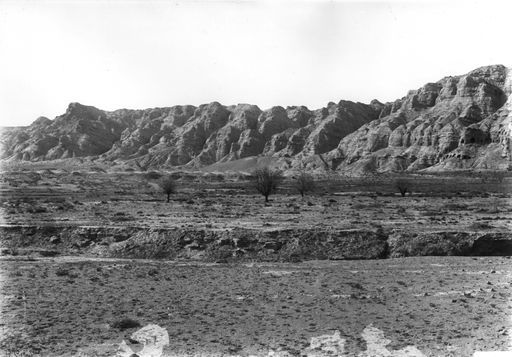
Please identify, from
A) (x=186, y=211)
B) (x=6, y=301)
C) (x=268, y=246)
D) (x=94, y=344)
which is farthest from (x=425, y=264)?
(x=186, y=211)

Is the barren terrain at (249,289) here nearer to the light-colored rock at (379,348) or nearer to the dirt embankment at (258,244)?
the dirt embankment at (258,244)

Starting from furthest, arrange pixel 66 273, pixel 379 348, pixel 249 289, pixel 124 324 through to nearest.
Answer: pixel 66 273, pixel 249 289, pixel 124 324, pixel 379 348

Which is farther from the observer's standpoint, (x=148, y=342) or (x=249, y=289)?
(x=249, y=289)

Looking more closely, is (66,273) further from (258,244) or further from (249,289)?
(258,244)

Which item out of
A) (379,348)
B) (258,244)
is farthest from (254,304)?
(258,244)

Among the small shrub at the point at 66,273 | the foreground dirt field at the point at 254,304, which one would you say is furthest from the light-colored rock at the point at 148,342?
the small shrub at the point at 66,273

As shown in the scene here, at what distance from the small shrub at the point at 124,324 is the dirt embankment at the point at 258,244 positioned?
11.5 metres

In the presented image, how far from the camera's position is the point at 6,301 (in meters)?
16.3

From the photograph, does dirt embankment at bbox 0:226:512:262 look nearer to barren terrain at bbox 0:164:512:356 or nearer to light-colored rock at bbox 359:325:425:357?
barren terrain at bbox 0:164:512:356

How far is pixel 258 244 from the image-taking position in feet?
88.5

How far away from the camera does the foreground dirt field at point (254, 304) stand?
1271 cm

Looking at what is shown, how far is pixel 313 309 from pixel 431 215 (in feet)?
91.7

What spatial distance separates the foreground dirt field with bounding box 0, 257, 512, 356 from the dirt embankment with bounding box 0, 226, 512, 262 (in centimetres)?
251

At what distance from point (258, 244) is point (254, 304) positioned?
421 inches
